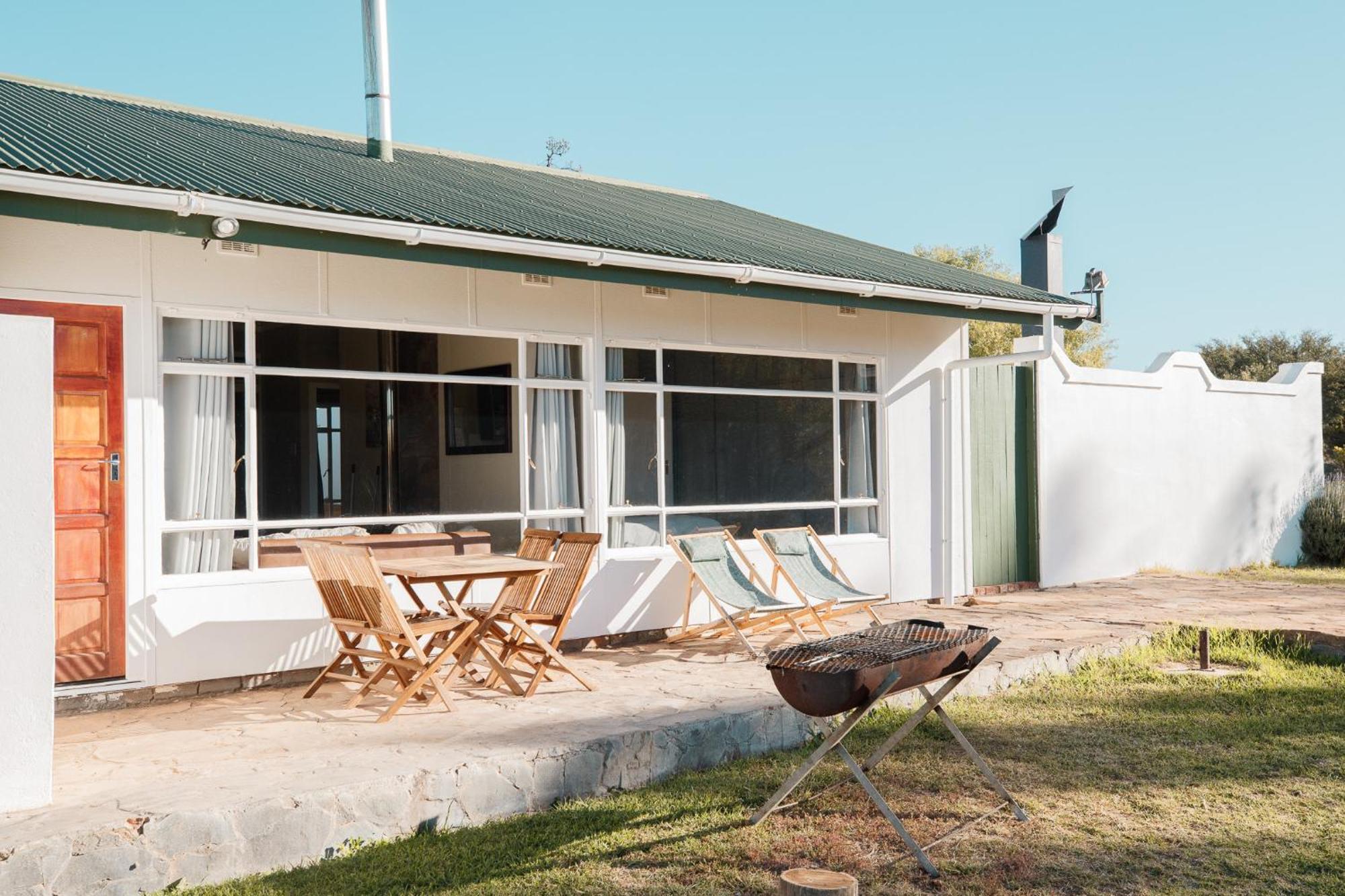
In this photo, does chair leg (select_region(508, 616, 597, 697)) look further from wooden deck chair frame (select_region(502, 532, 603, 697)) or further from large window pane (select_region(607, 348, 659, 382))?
large window pane (select_region(607, 348, 659, 382))

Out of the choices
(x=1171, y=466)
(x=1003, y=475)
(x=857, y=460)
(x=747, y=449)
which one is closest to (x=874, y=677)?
(x=747, y=449)

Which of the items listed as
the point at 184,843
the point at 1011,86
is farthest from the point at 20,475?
the point at 1011,86

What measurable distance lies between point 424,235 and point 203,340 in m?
1.46

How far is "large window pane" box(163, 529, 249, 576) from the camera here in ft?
20.9

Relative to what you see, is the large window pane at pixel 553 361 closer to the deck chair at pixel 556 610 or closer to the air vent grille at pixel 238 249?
the deck chair at pixel 556 610

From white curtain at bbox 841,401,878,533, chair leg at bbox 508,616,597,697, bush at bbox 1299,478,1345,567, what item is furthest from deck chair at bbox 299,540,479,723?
bush at bbox 1299,478,1345,567

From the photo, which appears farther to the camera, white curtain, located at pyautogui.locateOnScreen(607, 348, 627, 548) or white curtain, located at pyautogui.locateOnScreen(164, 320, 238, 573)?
white curtain, located at pyautogui.locateOnScreen(607, 348, 627, 548)

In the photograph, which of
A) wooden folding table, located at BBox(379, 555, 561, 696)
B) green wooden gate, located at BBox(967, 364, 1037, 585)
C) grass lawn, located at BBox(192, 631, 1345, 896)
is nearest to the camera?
grass lawn, located at BBox(192, 631, 1345, 896)

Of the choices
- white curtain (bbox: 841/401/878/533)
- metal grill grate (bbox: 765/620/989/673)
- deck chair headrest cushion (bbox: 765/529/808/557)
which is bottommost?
metal grill grate (bbox: 765/620/989/673)

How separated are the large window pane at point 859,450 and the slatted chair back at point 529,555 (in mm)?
3316

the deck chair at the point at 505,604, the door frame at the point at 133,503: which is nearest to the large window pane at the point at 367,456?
the deck chair at the point at 505,604

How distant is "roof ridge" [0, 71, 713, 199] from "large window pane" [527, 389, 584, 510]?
4.04 metres

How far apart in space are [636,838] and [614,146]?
4485 cm

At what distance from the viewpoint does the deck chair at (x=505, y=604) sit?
620 centimetres
